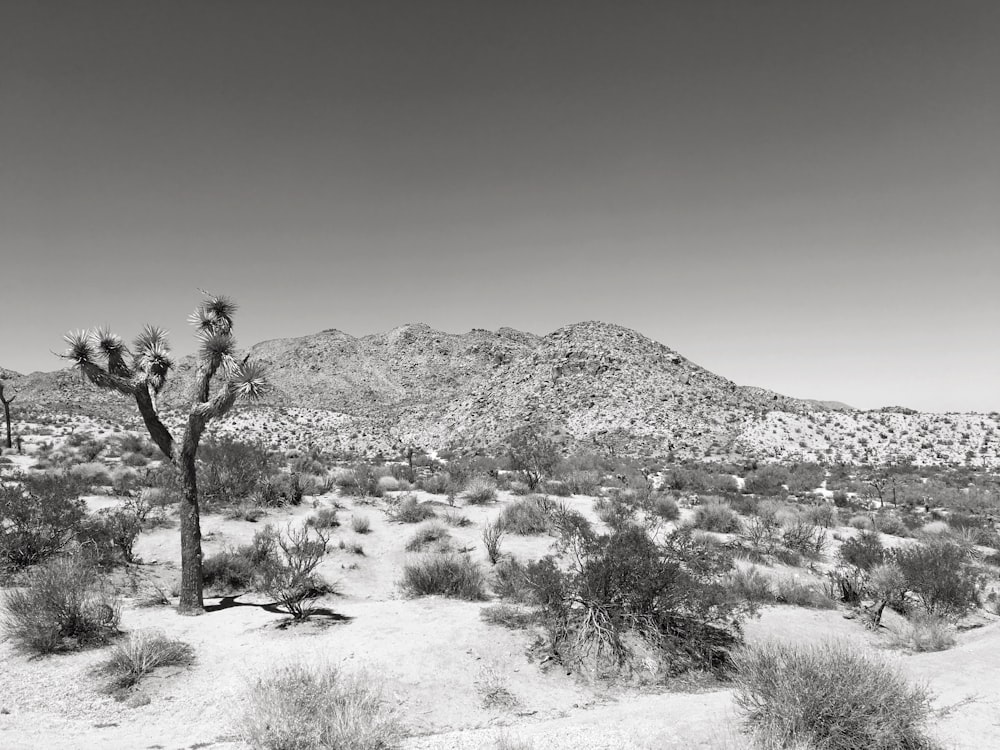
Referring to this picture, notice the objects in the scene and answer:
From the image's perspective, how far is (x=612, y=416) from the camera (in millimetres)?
44094

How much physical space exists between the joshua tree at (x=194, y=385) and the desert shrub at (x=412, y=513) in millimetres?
8021

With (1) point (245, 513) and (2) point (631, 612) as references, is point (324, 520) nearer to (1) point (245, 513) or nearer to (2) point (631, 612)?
(1) point (245, 513)

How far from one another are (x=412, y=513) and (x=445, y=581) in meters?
6.71

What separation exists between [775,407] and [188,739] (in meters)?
50.2

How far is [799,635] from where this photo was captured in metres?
9.98

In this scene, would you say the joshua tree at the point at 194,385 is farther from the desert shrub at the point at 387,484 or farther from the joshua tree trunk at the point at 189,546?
the desert shrub at the point at 387,484

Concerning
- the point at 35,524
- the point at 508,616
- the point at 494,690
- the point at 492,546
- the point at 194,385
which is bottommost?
the point at 494,690

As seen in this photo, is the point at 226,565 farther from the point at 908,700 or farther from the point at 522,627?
the point at 908,700

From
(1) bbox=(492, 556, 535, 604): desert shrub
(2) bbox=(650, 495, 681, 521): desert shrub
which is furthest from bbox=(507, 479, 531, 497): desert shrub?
(1) bbox=(492, 556, 535, 604): desert shrub

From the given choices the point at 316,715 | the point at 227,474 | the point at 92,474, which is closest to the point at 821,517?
the point at 316,715

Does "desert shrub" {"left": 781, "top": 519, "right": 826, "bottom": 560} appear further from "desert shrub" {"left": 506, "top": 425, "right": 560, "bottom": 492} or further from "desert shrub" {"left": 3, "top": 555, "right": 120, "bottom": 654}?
"desert shrub" {"left": 3, "top": 555, "right": 120, "bottom": 654}

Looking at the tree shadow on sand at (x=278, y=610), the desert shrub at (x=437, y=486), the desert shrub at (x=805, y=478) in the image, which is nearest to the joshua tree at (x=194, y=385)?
the tree shadow on sand at (x=278, y=610)

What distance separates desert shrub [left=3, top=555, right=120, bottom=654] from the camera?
25.7ft

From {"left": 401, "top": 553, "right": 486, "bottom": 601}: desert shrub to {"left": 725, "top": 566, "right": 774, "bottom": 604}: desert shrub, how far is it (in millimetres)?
5424
